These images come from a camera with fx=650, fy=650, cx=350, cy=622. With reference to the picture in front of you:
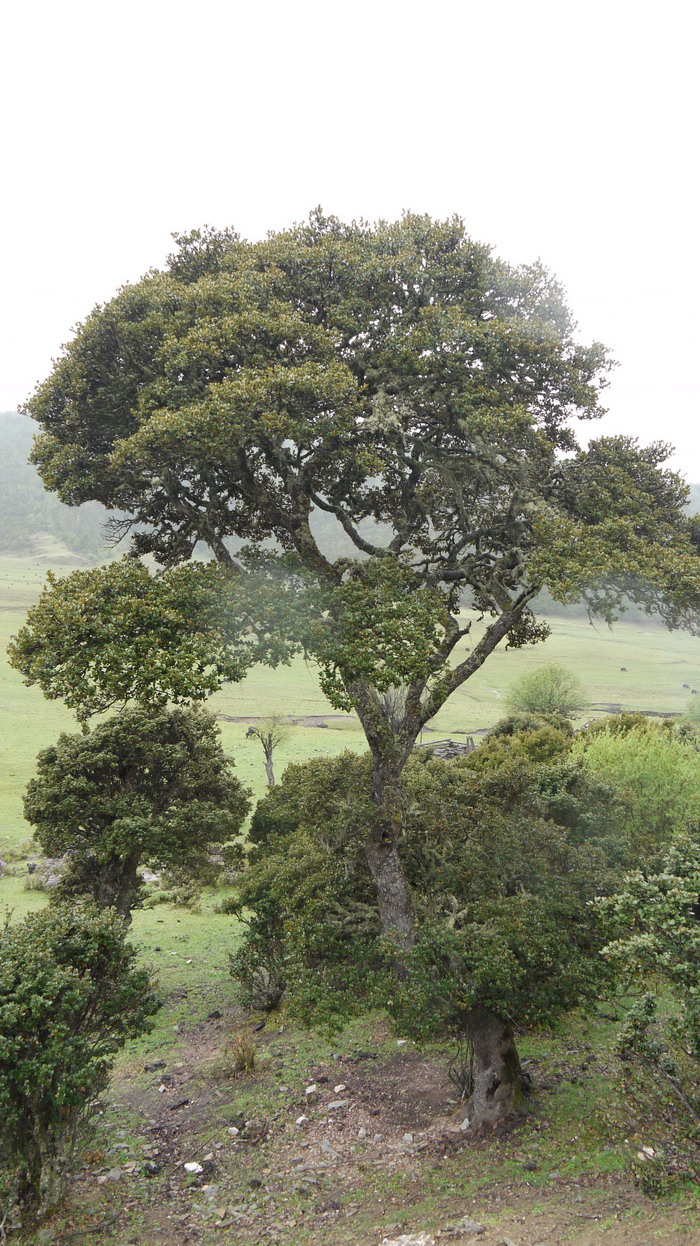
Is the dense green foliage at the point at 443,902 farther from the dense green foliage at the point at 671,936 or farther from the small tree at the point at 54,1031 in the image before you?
the small tree at the point at 54,1031

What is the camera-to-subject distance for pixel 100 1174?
39.9 ft

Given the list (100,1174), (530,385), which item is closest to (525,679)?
(530,385)

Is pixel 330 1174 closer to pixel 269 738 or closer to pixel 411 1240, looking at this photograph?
pixel 411 1240

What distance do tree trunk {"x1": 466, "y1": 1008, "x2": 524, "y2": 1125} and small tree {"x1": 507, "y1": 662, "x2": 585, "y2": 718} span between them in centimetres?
5897

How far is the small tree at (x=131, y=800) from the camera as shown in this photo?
66.0 ft

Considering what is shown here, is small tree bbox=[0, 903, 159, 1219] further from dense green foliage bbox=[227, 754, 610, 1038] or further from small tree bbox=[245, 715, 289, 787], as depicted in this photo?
small tree bbox=[245, 715, 289, 787]

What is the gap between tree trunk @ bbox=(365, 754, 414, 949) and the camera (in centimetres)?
1380

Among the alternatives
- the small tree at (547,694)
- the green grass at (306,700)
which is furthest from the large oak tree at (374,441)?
the small tree at (547,694)

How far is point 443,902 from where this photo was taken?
13.3 m

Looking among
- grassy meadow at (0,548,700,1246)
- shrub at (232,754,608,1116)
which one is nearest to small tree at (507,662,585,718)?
grassy meadow at (0,548,700,1246)

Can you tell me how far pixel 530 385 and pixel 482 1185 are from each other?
16.1 m

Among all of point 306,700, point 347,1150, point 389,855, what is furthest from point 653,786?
point 306,700

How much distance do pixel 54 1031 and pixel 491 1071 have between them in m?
8.13

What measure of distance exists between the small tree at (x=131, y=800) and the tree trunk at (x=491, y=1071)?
1108 centimetres
